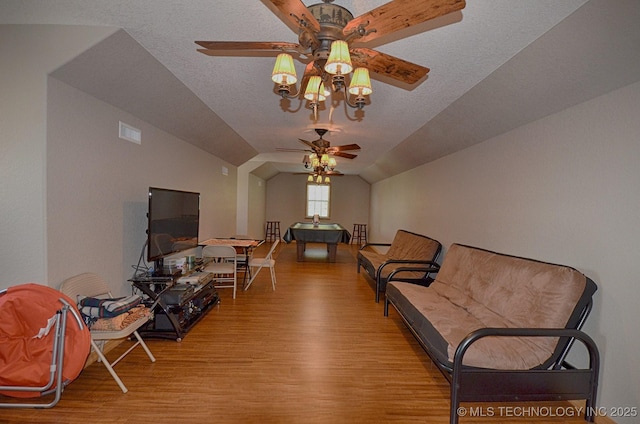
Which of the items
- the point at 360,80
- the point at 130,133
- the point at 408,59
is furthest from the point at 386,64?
the point at 130,133

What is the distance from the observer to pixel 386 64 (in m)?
1.75

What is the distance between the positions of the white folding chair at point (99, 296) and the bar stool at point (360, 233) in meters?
9.29

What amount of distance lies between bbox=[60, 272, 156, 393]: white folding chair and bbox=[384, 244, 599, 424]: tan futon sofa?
7.41 ft

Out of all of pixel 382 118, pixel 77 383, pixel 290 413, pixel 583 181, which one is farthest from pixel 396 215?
pixel 77 383

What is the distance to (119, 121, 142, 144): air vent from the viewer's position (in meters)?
3.12

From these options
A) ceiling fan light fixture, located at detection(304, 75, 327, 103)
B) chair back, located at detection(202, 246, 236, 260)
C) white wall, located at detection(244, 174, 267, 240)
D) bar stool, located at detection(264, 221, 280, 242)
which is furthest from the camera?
bar stool, located at detection(264, 221, 280, 242)

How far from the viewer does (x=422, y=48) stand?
2254mm

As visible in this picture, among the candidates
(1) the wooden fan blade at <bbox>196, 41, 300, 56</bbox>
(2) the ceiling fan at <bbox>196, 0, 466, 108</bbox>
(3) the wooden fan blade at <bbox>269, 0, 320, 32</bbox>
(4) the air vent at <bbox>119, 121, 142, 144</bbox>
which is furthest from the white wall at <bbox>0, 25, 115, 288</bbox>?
(3) the wooden fan blade at <bbox>269, 0, 320, 32</bbox>

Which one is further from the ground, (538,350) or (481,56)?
(481,56)

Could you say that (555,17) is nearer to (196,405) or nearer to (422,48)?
(422,48)

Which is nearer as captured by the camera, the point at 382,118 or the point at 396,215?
the point at 382,118

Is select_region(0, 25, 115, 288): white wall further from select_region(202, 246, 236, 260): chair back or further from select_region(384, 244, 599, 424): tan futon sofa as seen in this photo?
select_region(384, 244, 599, 424): tan futon sofa

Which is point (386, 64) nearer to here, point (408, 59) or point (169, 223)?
point (408, 59)

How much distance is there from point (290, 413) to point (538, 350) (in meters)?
1.72
